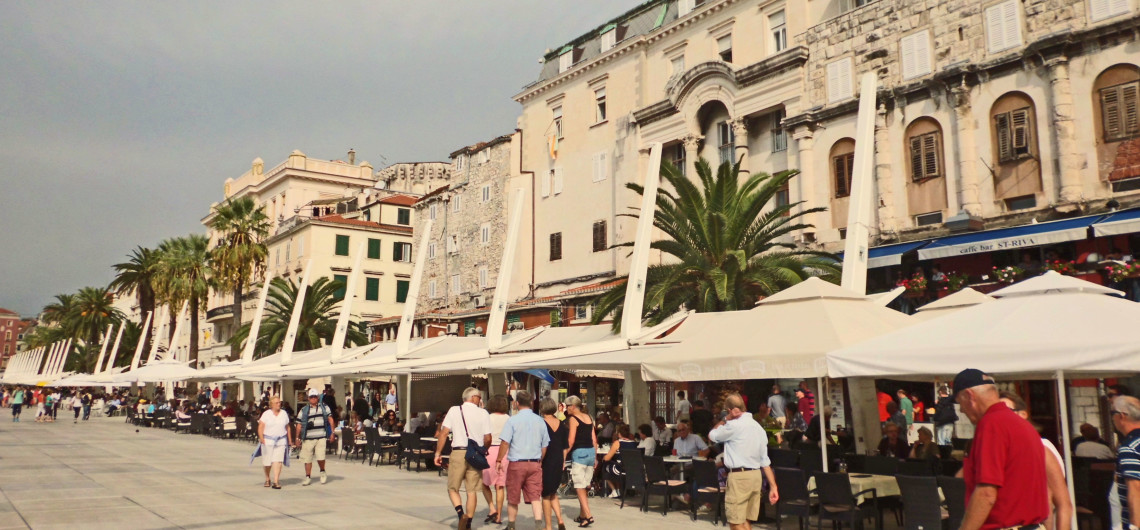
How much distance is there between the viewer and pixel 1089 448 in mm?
10234

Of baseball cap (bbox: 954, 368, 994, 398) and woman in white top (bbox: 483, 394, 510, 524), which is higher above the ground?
baseball cap (bbox: 954, 368, 994, 398)

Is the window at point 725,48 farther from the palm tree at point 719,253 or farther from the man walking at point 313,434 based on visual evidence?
the man walking at point 313,434

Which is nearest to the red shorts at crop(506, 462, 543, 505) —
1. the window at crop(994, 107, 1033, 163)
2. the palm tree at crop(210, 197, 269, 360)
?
the window at crop(994, 107, 1033, 163)

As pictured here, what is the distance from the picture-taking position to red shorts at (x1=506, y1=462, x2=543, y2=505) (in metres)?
9.80

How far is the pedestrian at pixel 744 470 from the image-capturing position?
8422mm

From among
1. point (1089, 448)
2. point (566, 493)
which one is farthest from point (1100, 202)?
point (566, 493)

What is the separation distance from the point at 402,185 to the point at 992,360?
65.0m

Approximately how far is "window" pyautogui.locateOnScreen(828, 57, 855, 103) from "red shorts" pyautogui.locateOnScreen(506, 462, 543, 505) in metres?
21.8

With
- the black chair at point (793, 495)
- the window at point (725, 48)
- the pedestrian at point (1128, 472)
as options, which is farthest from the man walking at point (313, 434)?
the window at point (725, 48)

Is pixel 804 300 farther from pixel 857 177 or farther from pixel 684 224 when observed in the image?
pixel 684 224

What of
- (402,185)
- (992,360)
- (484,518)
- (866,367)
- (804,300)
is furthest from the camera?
(402,185)

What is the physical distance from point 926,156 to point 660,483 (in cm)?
1762

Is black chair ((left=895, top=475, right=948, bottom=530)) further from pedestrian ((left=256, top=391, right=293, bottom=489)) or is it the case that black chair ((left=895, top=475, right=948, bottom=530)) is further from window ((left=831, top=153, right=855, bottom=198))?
window ((left=831, top=153, right=855, bottom=198))

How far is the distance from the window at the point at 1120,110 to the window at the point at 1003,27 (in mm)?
3058
